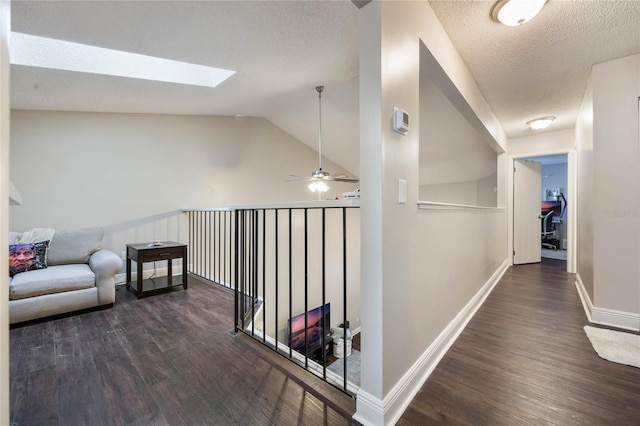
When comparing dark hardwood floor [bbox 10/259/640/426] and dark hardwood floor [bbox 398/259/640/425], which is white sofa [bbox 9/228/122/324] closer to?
dark hardwood floor [bbox 10/259/640/426]

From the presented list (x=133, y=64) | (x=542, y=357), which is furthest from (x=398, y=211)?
(x=133, y=64)

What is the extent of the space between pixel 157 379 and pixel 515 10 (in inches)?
122

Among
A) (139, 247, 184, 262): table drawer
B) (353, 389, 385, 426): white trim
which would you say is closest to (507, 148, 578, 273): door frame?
(353, 389, 385, 426): white trim

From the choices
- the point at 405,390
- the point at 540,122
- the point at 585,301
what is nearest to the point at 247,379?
the point at 405,390

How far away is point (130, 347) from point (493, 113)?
4699 mm

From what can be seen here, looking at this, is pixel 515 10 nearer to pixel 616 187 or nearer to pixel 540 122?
pixel 616 187

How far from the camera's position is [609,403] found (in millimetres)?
1465

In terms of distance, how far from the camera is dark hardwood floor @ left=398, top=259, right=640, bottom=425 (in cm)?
138

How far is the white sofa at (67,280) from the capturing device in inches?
93.4

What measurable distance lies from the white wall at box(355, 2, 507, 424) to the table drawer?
9.02 ft

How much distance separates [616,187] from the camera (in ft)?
7.97

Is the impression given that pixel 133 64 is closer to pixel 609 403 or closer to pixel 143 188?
pixel 143 188

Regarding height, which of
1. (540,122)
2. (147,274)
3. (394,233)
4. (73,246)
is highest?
(540,122)

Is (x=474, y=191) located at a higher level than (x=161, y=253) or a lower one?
higher
